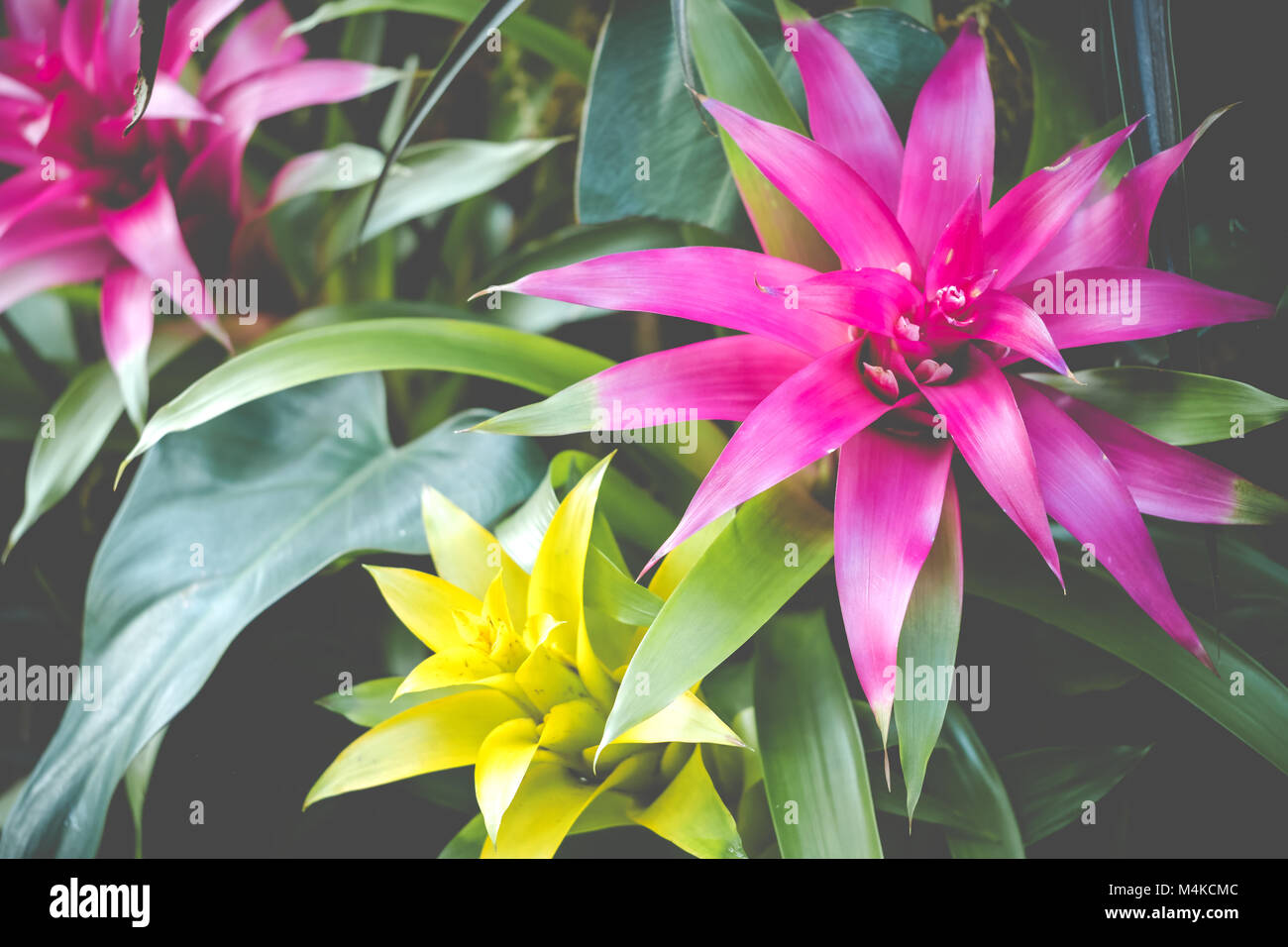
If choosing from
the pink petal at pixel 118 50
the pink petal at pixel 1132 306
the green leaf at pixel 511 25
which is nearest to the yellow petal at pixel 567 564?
the pink petal at pixel 1132 306

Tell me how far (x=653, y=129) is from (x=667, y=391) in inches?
13.4

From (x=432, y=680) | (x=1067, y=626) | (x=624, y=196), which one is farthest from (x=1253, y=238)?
(x=432, y=680)

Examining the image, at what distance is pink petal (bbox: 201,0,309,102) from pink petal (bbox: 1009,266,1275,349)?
0.79 metres

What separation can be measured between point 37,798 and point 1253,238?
3.86ft

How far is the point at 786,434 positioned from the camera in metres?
0.57

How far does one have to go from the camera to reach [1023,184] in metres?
0.60

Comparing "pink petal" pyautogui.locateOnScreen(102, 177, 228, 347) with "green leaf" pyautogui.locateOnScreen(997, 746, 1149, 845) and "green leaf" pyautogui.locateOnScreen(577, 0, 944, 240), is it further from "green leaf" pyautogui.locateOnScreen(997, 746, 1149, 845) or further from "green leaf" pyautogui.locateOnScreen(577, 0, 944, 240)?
"green leaf" pyautogui.locateOnScreen(997, 746, 1149, 845)

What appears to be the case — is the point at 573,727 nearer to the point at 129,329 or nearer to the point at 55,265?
the point at 129,329

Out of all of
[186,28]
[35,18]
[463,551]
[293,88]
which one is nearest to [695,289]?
[463,551]

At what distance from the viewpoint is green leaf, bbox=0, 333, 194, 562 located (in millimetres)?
808

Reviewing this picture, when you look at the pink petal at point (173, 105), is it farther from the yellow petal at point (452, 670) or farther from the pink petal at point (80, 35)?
the yellow petal at point (452, 670)

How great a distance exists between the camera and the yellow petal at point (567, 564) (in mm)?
645

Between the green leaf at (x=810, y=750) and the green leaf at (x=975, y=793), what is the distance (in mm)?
104
